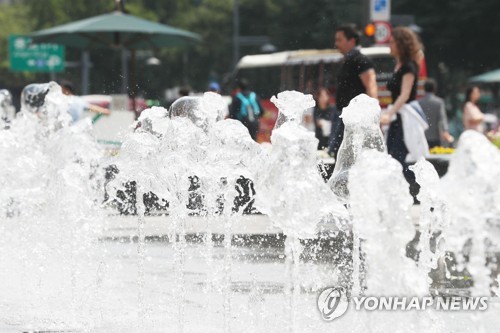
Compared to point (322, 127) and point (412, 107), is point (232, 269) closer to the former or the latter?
point (412, 107)

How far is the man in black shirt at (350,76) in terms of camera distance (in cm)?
900

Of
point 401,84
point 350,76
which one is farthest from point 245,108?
point 350,76

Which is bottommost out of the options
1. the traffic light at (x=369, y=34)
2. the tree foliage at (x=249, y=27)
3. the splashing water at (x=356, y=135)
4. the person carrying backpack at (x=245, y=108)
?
the splashing water at (x=356, y=135)

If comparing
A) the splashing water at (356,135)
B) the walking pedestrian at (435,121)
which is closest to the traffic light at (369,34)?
the walking pedestrian at (435,121)

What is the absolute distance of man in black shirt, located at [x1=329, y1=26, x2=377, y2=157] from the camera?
9.00 m

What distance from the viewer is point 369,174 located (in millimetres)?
4281

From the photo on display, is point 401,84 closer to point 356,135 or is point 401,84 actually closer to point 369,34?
point 356,135

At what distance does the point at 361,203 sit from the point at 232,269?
3.63m

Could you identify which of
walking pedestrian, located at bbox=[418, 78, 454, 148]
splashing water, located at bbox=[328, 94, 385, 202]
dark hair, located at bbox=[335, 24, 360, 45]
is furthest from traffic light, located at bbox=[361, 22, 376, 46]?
splashing water, located at bbox=[328, 94, 385, 202]

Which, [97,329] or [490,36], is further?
[490,36]

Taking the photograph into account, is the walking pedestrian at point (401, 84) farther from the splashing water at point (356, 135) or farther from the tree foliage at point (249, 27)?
the tree foliage at point (249, 27)

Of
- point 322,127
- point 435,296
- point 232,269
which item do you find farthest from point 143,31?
point 435,296

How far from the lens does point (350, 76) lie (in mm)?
9102

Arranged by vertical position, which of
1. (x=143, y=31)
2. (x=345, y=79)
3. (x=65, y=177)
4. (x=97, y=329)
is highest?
(x=143, y=31)
